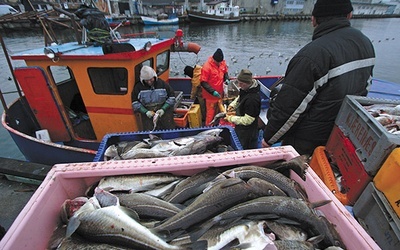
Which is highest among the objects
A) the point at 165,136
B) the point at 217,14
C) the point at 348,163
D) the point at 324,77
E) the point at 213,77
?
the point at 324,77

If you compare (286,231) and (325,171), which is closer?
(286,231)

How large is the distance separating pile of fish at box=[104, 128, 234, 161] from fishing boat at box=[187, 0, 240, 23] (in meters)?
49.1

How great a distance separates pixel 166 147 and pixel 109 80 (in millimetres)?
2756

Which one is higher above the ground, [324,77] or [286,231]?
[324,77]

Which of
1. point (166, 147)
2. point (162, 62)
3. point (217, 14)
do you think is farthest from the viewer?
point (217, 14)

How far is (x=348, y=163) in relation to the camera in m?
2.09

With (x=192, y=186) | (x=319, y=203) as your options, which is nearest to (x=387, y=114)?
(x=319, y=203)

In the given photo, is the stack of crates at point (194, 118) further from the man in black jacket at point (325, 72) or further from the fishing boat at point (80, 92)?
the man in black jacket at point (325, 72)

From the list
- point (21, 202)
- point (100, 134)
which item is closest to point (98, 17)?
point (100, 134)

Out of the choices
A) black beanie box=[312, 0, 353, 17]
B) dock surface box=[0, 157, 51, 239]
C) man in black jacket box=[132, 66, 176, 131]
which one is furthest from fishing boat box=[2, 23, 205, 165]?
black beanie box=[312, 0, 353, 17]

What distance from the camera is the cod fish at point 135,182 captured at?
1604 millimetres

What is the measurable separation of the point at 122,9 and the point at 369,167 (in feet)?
195

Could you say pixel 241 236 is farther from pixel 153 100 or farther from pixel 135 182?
pixel 153 100

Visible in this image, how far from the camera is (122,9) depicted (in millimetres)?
49844
